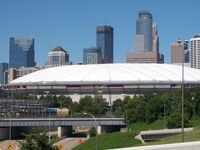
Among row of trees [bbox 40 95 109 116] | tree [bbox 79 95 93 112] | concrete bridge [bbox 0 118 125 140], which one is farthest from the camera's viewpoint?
row of trees [bbox 40 95 109 116]

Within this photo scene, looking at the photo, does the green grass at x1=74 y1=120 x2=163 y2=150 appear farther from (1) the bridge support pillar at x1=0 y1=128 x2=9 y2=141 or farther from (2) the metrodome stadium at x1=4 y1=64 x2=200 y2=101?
(2) the metrodome stadium at x1=4 y1=64 x2=200 y2=101

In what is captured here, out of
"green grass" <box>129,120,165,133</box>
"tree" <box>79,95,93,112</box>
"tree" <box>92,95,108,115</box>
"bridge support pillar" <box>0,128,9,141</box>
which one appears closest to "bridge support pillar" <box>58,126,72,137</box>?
"bridge support pillar" <box>0,128,9,141</box>

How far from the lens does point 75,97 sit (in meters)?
156

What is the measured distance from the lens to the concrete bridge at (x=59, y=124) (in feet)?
300

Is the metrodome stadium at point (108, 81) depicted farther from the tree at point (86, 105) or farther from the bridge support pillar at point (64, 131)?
the bridge support pillar at point (64, 131)

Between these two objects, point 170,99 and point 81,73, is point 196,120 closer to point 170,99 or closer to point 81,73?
Result: point 170,99

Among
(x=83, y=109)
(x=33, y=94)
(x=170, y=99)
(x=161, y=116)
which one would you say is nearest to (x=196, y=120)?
A: (x=161, y=116)

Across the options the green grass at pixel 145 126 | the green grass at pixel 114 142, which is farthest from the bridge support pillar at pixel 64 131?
the green grass at pixel 114 142

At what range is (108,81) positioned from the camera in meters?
152

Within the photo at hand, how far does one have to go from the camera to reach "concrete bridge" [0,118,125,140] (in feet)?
300

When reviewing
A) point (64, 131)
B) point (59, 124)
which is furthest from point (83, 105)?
point (59, 124)

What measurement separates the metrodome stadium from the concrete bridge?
50086 mm

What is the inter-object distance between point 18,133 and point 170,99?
28471mm

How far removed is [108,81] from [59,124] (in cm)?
5754
